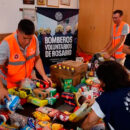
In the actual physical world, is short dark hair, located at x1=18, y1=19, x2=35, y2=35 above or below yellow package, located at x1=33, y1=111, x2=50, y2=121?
above

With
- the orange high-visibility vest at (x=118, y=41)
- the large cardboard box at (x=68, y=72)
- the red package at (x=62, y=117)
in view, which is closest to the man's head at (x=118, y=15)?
the orange high-visibility vest at (x=118, y=41)

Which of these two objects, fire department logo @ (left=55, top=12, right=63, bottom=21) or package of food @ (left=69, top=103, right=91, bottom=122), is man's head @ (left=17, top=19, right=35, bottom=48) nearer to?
package of food @ (left=69, top=103, right=91, bottom=122)

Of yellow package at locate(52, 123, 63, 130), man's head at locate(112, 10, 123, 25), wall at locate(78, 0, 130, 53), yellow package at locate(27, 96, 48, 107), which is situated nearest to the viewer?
yellow package at locate(52, 123, 63, 130)

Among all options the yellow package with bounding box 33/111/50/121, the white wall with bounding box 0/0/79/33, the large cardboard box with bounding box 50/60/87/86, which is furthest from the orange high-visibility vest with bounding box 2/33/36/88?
the white wall with bounding box 0/0/79/33

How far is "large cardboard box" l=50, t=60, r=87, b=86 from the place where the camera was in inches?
77.5

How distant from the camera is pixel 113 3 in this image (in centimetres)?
449

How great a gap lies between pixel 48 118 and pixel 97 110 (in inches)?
15.8

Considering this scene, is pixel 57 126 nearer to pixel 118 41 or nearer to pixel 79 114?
pixel 79 114

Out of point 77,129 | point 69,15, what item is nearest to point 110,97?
point 77,129

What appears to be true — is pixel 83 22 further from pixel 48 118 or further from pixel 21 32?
pixel 48 118

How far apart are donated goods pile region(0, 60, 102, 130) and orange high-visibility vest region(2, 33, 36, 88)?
184 millimetres

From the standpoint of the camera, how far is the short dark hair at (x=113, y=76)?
1120 mm

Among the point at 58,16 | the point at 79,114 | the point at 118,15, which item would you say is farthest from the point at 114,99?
the point at 58,16

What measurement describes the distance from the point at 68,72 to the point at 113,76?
0.90 meters
